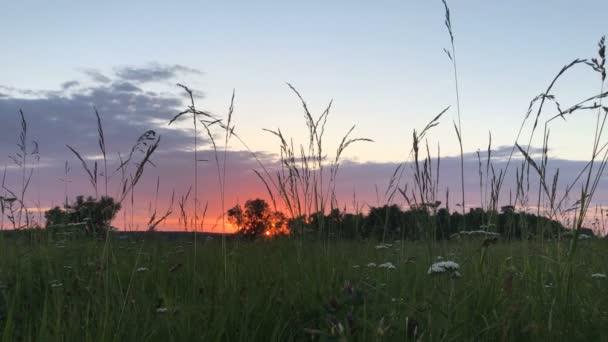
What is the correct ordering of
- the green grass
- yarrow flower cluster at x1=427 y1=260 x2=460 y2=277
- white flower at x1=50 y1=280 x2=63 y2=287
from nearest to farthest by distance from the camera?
the green grass
yarrow flower cluster at x1=427 y1=260 x2=460 y2=277
white flower at x1=50 y1=280 x2=63 y2=287

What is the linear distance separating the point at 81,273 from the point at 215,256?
1430 mm

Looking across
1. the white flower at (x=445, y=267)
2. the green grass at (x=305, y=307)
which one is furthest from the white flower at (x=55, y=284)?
the white flower at (x=445, y=267)

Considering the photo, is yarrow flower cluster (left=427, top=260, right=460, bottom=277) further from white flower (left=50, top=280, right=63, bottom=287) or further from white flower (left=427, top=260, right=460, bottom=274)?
white flower (left=50, top=280, right=63, bottom=287)

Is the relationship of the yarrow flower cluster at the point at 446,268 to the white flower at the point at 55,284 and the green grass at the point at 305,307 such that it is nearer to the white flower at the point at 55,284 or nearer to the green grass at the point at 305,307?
the green grass at the point at 305,307

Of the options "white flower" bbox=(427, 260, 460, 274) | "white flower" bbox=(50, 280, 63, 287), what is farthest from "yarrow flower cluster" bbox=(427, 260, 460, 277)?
"white flower" bbox=(50, 280, 63, 287)

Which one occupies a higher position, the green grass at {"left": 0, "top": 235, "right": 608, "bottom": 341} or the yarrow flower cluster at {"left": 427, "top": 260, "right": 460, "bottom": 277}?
the yarrow flower cluster at {"left": 427, "top": 260, "right": 460, "bottom": 277}

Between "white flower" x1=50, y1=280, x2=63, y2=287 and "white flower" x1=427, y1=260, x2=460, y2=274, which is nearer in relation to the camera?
"white flower" x1=427, y1=260, x2=460, y2=274

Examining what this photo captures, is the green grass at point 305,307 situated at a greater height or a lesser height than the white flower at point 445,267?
lesser

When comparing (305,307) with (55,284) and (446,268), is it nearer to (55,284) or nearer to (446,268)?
(446,268)

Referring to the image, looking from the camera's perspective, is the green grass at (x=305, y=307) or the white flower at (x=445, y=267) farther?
the white flower at (x=445, y=267)

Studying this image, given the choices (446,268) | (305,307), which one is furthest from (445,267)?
(305,307)

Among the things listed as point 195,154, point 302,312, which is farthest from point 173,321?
point 195,154

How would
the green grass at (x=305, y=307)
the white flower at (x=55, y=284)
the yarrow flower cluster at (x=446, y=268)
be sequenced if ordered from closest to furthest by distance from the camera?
the green grass at (x=305, y=307) → the yarrow flower cluster at (x=446, y=268) → the white flower at (x=55, y=284)

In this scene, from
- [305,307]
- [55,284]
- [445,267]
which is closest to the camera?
[445,267]
